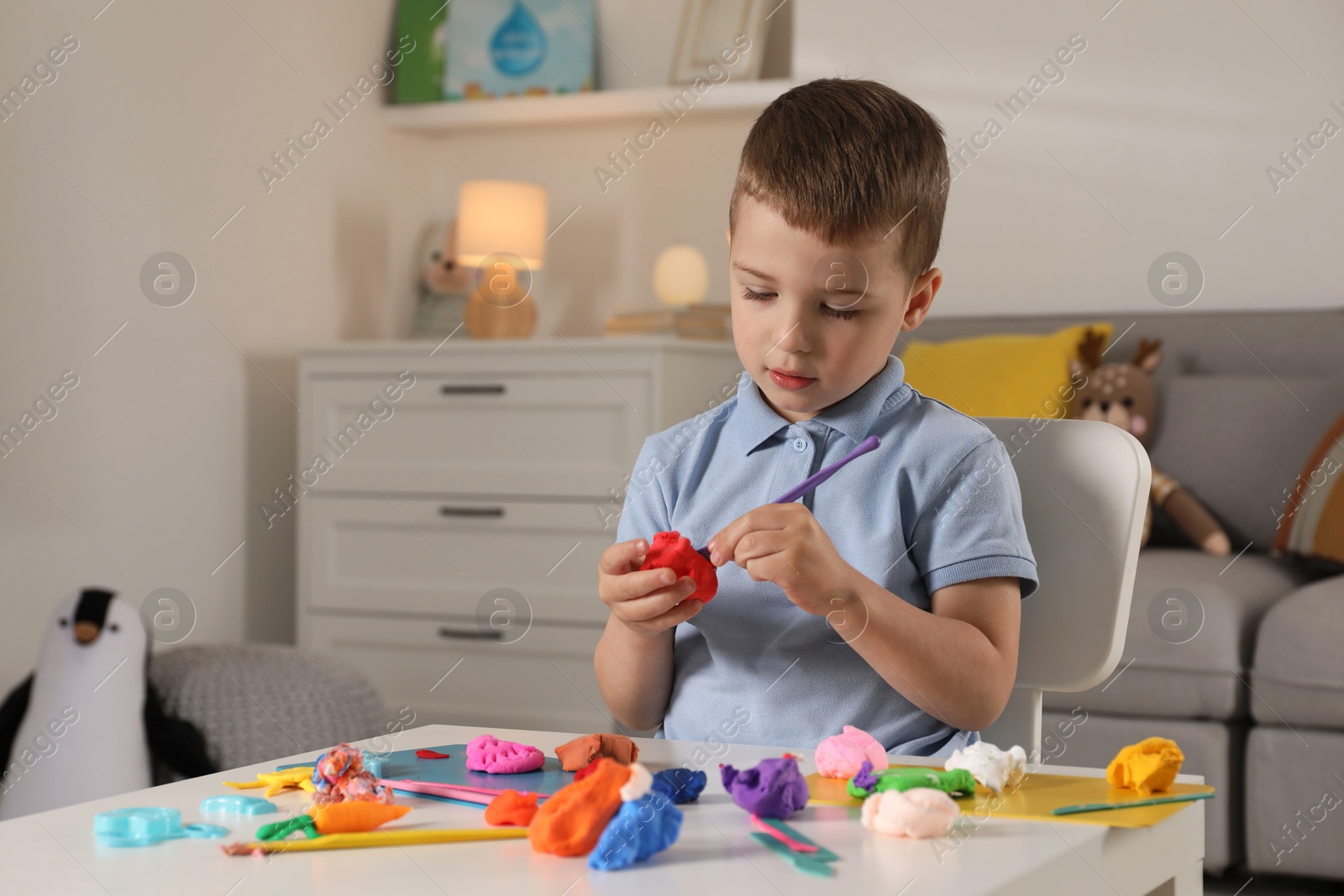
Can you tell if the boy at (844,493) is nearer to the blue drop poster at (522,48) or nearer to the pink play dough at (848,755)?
the pink play dough at (848,755)

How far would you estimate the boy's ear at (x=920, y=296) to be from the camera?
0.93 metres

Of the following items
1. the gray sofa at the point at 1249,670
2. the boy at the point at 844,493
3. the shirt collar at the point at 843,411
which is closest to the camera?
the boy at the point at 844,493

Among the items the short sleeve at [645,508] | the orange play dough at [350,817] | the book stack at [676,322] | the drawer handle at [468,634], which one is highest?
the book stack at [676,322]

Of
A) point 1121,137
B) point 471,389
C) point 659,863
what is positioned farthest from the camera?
point 1121,137

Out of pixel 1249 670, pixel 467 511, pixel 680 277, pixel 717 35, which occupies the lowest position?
pixel 1249 670

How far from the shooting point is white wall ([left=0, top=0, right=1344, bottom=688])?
2.32 metres

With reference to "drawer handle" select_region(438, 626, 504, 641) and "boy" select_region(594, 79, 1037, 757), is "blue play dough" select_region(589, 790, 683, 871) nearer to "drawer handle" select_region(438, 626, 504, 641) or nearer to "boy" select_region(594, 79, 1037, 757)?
"boy" select_region(594, 79, 1037, 757)

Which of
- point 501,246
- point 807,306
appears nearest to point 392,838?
point 807,306

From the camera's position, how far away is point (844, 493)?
89 centimetres

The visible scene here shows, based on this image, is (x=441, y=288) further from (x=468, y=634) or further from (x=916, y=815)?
(x=916, y=815)

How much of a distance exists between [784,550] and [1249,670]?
4.70 feet

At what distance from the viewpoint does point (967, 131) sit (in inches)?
112

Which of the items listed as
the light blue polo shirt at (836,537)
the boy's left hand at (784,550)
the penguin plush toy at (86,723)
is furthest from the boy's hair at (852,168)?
the penguin plush toy at (86,723)

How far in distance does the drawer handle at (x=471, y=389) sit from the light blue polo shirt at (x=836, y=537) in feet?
5.41
